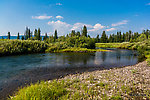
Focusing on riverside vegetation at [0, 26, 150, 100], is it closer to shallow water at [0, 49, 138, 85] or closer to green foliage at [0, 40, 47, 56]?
green foliage at [0, 40, 47, 56]

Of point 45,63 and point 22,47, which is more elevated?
point 22,47

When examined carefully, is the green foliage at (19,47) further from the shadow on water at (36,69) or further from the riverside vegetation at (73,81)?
the shadow on water at (36,69)

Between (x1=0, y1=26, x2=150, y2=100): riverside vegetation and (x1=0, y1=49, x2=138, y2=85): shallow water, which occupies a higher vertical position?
(x1=0, y1=26, x2=150, y2=100): riverside vegetation

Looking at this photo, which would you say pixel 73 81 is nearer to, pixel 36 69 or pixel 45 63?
pixel 36 69

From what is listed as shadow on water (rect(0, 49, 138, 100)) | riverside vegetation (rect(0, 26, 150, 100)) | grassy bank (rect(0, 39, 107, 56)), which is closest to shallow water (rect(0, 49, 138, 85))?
shadow on water (rect(0, 49, 138, 100))

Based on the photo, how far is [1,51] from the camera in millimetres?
41312

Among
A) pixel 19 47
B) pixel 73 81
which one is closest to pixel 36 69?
pixel 73 81

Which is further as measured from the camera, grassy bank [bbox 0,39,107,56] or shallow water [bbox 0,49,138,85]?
grassy bank [bbox 0,39,107,56]

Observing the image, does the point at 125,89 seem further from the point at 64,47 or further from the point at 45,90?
the point at 64,47

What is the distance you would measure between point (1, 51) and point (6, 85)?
36598mm

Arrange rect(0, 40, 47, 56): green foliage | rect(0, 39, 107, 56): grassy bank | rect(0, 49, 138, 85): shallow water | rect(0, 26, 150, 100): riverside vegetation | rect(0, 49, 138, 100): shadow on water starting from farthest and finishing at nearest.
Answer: rect(0, 39, 107, 56): grassy bank, rect(0, 40, 47, 56): green foliage, rect(0, 49, 138, 85): shallow water, rect(0, 49, 138, 100): shadow on water, rect(0, 26, 150, 100): riverside vegetation

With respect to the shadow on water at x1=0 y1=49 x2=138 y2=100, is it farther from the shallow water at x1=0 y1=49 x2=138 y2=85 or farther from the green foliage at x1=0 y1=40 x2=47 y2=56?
the green foliage at x1=0 y1=40 x2=47 y2=56

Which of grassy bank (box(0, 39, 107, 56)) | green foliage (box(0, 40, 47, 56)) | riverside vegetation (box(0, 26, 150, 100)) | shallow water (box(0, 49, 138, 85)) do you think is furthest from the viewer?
grassy bank (box(0, 39, 107, 56))

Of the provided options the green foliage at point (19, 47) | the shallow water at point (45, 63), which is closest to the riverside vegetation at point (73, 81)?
the green foliage at point (19, 47)
